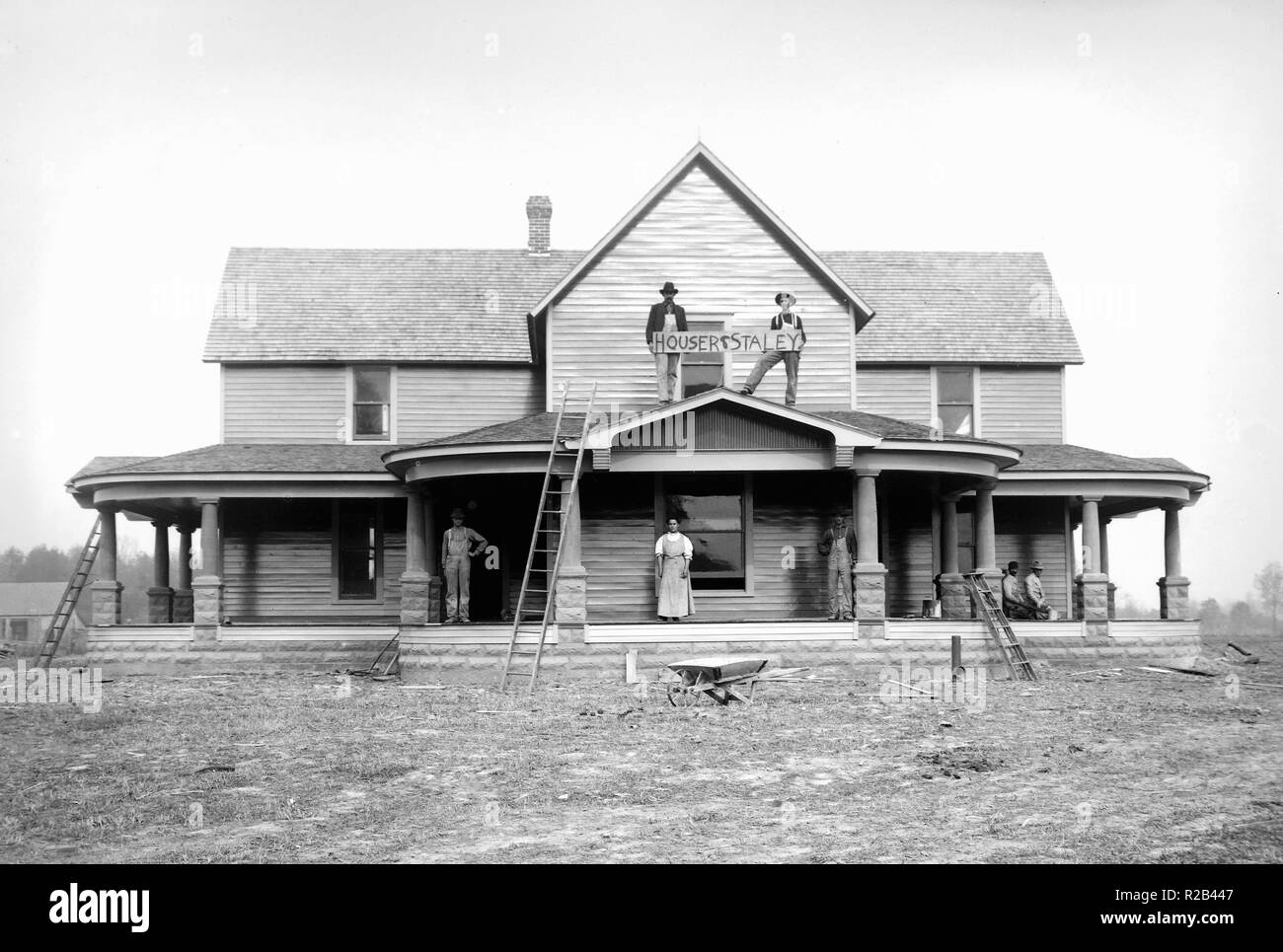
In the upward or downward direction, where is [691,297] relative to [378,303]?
downward

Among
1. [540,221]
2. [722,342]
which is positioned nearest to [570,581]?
[722,342]

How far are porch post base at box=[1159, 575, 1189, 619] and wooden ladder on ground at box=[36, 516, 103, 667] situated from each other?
1781cm

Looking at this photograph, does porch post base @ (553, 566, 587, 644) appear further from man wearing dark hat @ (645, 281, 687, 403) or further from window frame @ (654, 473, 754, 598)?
man wearing dark hat @ (645, 281, 687, 403)

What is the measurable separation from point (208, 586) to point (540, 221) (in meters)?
11.7

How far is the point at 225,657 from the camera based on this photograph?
2084cm

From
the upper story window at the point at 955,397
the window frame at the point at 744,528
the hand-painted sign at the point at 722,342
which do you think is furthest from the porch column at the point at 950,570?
the hand-painted sign at the point at 722,342

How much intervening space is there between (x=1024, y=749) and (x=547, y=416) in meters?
11.3

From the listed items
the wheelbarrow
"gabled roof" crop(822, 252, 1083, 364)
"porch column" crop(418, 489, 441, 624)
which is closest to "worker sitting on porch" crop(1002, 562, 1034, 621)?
"gabled roof" crop(822, 252, 1083, 364)

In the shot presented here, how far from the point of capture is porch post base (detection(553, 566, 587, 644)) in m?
17.8

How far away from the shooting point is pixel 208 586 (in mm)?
20828

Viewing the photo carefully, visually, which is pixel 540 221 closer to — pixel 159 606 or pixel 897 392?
pixel 897 392

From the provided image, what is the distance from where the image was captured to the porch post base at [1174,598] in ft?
71.6
